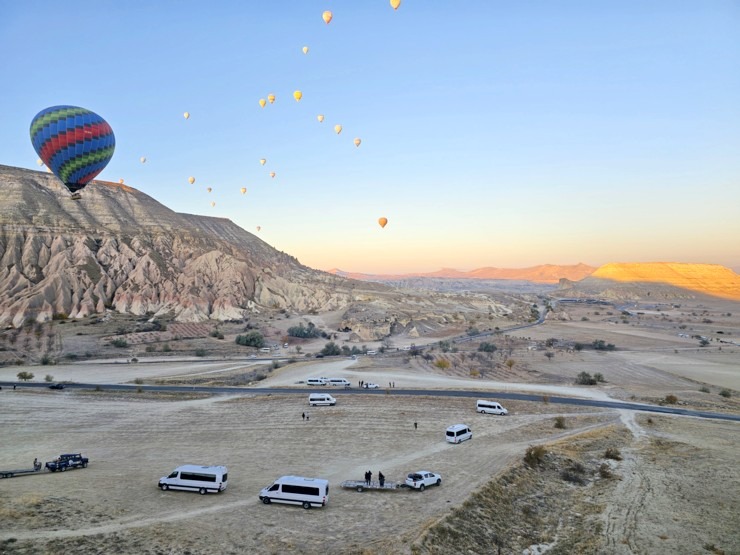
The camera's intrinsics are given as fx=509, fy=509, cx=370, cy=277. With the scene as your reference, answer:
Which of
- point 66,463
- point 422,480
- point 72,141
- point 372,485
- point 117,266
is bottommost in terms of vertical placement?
point 66,463

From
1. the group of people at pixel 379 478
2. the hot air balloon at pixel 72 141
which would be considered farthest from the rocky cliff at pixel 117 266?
the group of people at pixel 379 478

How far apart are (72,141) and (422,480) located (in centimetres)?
3538

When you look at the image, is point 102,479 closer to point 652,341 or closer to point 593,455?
point 593,455

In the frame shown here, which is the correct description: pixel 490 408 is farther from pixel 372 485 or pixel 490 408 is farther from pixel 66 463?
pixel 66 463

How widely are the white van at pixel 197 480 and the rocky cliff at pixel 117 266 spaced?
64.9 meters

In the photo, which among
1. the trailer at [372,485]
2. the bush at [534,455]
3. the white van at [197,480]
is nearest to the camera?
the white van at [197,480]

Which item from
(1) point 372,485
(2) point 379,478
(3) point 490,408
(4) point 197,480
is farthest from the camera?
(3) point 490,408

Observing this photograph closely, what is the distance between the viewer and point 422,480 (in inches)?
758

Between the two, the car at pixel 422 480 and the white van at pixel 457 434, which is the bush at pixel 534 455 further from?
the car at pixel 422 480

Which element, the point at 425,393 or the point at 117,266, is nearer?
the point at 425,393

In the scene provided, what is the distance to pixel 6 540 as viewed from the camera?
14078 mm

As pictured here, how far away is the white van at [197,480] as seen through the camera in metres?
18.7

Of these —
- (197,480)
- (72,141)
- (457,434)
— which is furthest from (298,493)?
(72,141)

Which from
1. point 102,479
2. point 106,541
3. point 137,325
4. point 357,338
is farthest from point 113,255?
point 106,541
